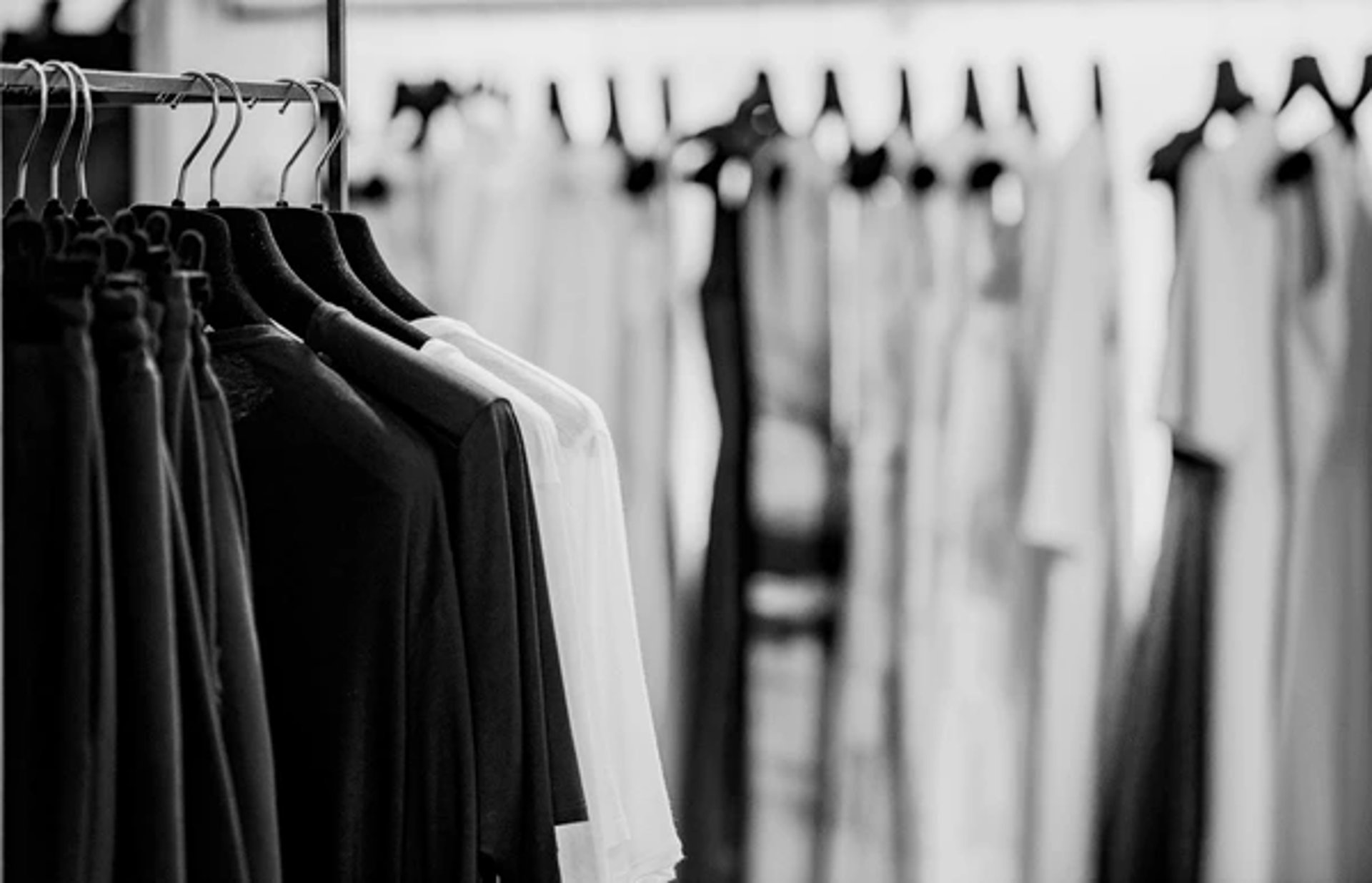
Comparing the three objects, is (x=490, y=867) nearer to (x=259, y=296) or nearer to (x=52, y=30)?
(x=259, y=296)

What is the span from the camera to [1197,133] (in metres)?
2.10

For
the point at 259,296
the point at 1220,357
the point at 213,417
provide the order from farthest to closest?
1. the point at 1220,357
2. the point at 259,296
3. the point at 213,417

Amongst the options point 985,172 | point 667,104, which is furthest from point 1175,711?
point 667,104

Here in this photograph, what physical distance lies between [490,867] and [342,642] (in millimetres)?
151

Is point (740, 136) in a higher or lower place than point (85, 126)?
higher

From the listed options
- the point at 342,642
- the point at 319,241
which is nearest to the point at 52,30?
the point at 319,241

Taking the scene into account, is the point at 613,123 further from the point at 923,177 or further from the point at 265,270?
the point at 265,270

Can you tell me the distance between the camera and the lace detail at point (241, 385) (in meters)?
1.19

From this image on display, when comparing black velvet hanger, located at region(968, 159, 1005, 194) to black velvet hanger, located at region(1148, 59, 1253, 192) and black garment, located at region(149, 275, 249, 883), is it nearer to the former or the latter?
black velvet hanger, located at region(1148, 59, 1253, 192)

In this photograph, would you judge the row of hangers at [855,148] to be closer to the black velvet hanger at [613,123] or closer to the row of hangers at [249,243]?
the black velvet hanger at [613,123]

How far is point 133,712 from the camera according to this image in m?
0.96

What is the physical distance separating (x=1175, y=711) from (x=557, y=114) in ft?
3.03

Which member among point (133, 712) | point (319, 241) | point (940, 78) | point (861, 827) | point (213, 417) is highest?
point (940, 78)

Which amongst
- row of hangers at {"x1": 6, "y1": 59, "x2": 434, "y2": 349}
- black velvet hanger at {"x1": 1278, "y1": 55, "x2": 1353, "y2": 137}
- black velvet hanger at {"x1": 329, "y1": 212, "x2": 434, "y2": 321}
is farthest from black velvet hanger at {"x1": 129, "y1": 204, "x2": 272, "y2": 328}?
black velvet hanger at {"x1": 1278, "y1": 55, "x2": 1353, "y2": 137}
